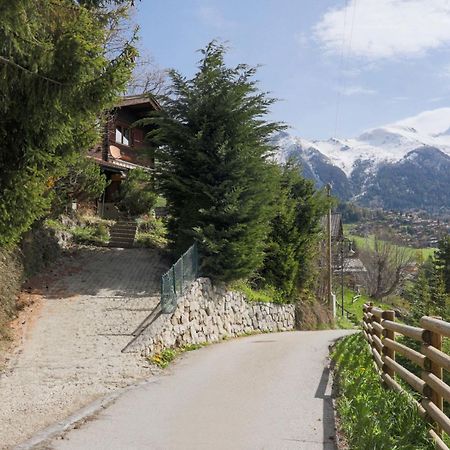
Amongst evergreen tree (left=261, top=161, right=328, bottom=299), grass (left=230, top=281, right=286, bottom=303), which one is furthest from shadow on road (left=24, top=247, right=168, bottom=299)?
evergreen tree (left=261, top=161, right=328, bottom=299)

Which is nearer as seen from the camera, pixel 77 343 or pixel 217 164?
pixel 77 343

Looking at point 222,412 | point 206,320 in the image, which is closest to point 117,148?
point 206,320

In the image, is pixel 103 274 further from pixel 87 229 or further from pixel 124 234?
pixel 87 229

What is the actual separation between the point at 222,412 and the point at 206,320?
862cm

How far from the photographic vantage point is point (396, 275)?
213ft

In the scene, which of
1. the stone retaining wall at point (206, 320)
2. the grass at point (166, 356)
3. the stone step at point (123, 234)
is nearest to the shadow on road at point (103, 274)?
the stone step at point (123, 234)

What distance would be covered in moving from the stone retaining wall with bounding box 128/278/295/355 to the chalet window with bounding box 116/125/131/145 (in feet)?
47.9

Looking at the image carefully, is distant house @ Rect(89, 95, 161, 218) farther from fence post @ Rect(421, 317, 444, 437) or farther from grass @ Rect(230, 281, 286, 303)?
fence post @ Rect(421, 317, 444, 437)

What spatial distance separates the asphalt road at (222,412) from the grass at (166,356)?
0.27 m

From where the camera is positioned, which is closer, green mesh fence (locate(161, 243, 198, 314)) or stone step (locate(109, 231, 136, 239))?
green mesh fence (locate(161, 243, 198, 314))

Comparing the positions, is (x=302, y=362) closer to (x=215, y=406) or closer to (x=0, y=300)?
(x=215, y=406)

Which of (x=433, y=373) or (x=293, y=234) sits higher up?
(x=293, y=234)

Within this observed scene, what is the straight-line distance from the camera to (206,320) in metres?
16.0

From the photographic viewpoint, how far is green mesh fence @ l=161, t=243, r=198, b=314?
43.3 ft
